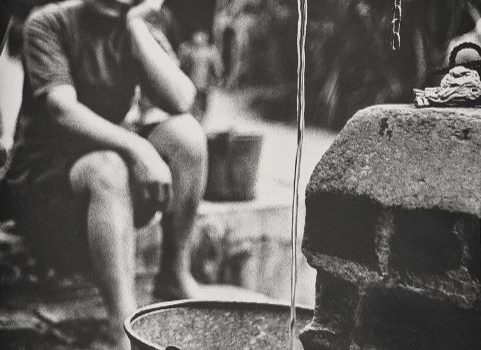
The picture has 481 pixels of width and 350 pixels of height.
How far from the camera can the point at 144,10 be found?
9.30ft

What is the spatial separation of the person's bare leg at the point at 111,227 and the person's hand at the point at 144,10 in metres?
0.63

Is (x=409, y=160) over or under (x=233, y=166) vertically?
over

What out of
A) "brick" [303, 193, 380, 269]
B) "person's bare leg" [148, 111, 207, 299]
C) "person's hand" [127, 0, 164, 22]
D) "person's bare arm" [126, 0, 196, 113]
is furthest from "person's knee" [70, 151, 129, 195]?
"brick" [303, 193, 380, 269]

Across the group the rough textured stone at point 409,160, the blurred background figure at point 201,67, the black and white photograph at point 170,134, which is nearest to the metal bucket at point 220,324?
the rough textured stone at point 409,160

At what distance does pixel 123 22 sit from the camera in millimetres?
2840

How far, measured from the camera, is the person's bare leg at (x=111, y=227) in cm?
281

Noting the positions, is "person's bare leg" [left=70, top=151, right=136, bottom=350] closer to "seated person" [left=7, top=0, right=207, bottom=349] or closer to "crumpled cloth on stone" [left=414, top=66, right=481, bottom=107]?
"seated person" [left=7, top=0, right=207, bottom=349]

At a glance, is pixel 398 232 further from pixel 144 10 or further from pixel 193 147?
pixel 144 10

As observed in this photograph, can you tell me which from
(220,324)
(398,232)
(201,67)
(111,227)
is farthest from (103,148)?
(398,232)

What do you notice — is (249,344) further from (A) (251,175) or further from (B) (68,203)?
(B) (68,203)

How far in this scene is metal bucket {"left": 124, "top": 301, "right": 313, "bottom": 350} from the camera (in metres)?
1.84

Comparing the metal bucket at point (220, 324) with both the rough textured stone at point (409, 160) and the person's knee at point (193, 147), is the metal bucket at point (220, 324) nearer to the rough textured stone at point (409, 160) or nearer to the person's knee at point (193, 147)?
the rough textured stone at point (409, 160)

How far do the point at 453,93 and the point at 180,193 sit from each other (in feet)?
5.78

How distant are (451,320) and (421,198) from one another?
218 mm
